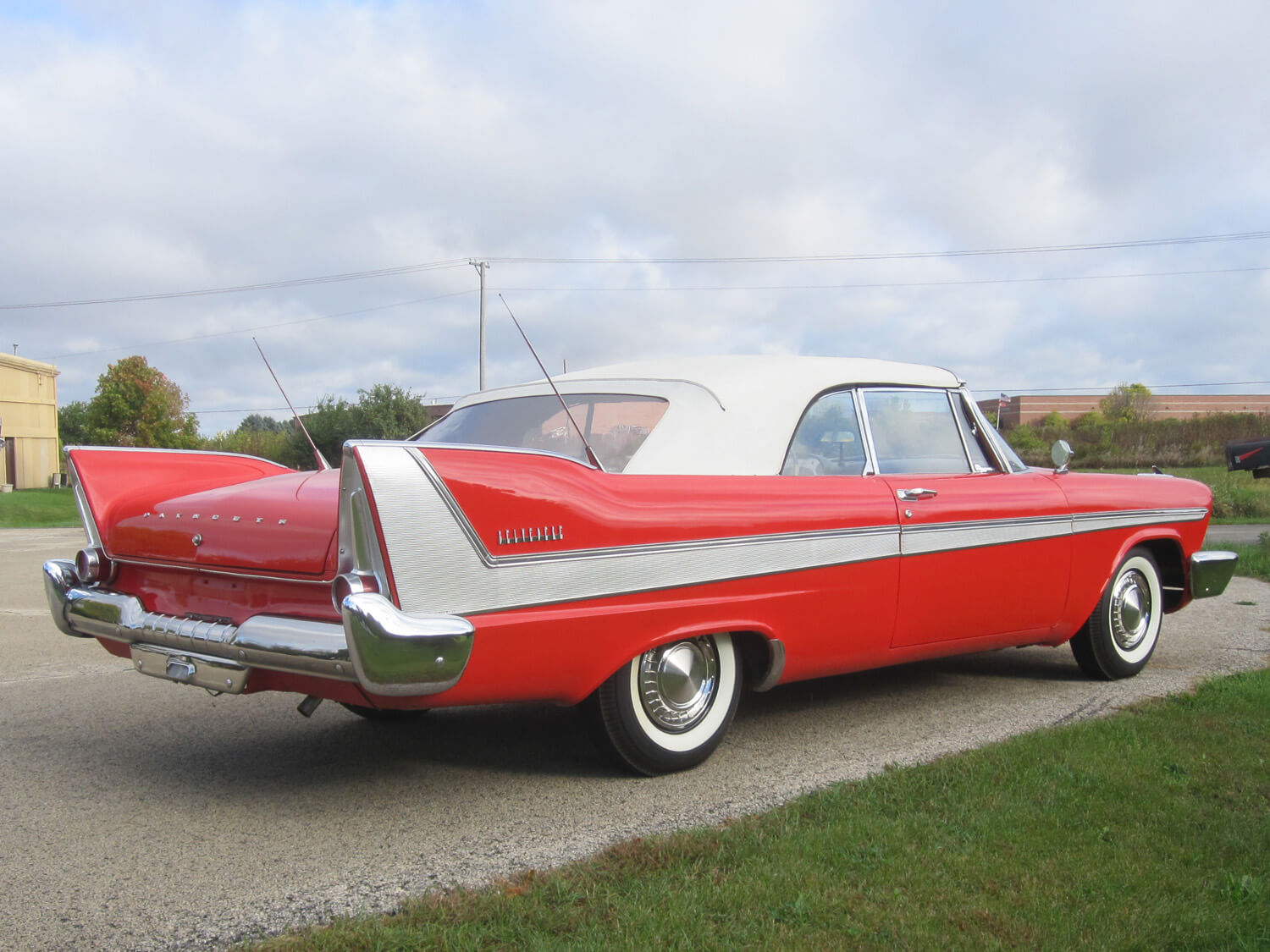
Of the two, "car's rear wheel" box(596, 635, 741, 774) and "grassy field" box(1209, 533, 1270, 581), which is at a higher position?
"car's rear wheel" box(596, 635, 741, 774)

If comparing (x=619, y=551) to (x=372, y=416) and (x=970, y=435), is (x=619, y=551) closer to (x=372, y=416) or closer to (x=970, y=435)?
(x=970, y=435)

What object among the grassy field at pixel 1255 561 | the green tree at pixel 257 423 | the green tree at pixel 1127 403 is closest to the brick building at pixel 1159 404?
the green tree at pixel 1127 403

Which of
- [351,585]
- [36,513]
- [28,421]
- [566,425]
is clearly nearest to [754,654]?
[566,425]

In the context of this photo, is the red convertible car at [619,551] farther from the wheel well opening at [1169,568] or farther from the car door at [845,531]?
the wheel well opening at [1169,568]

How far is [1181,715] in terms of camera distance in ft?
14.8

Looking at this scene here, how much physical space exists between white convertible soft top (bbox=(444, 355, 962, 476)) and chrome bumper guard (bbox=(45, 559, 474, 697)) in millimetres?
1034

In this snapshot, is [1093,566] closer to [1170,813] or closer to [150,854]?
[1170,813]

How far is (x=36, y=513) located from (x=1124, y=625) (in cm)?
2997

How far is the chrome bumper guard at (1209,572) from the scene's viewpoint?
18.9 feet

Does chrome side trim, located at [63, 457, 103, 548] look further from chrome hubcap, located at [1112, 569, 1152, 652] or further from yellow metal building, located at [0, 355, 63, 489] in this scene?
yellow metal building, located at [0, 355, 63, 489]

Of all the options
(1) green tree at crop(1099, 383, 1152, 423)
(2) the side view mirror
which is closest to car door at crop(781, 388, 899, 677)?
(2) the side view mirror

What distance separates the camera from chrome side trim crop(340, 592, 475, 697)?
9.70 ft

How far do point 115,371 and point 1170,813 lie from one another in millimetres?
51075

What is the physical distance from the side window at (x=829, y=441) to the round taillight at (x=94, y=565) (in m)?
2.57
